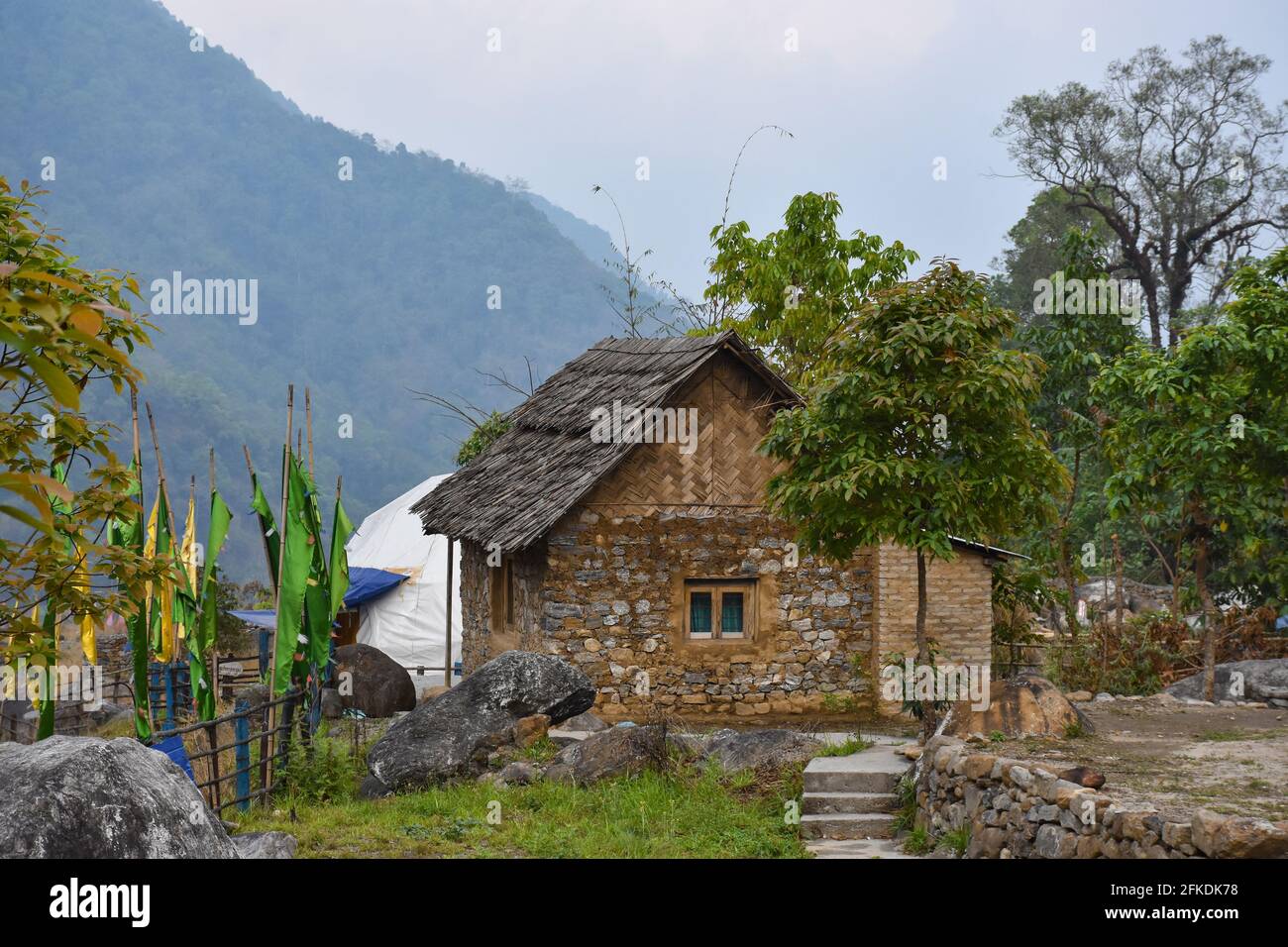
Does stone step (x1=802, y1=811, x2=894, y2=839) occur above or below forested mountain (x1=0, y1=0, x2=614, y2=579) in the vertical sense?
below

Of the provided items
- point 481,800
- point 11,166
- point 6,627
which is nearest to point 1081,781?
point 481,800

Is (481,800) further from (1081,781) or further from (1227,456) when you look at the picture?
(1227,456)

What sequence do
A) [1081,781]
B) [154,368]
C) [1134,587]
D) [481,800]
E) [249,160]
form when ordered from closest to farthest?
[1081,781] < [481,800] < [1134,587] < [154,368] < [249,160]

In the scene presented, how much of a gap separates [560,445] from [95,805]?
11.5 m

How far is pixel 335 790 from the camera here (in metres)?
11.8

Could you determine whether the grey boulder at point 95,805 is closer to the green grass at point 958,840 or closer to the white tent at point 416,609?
the green grass at point 958,840

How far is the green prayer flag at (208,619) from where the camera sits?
11.5 meters

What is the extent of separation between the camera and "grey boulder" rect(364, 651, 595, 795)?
11.8 metres

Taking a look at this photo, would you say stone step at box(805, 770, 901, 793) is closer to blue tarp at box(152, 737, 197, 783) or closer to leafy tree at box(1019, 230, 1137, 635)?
blue tarp at box(152, 737, 197, 783)

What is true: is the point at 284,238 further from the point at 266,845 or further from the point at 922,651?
the point at 266,845

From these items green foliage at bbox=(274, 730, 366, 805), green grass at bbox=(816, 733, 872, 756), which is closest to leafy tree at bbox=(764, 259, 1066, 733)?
green grass at bbox=(816, 733, 872, 756)

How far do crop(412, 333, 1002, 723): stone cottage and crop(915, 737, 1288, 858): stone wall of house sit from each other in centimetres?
569

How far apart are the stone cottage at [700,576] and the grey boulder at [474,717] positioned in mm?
1981

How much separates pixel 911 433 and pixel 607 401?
5.96m
